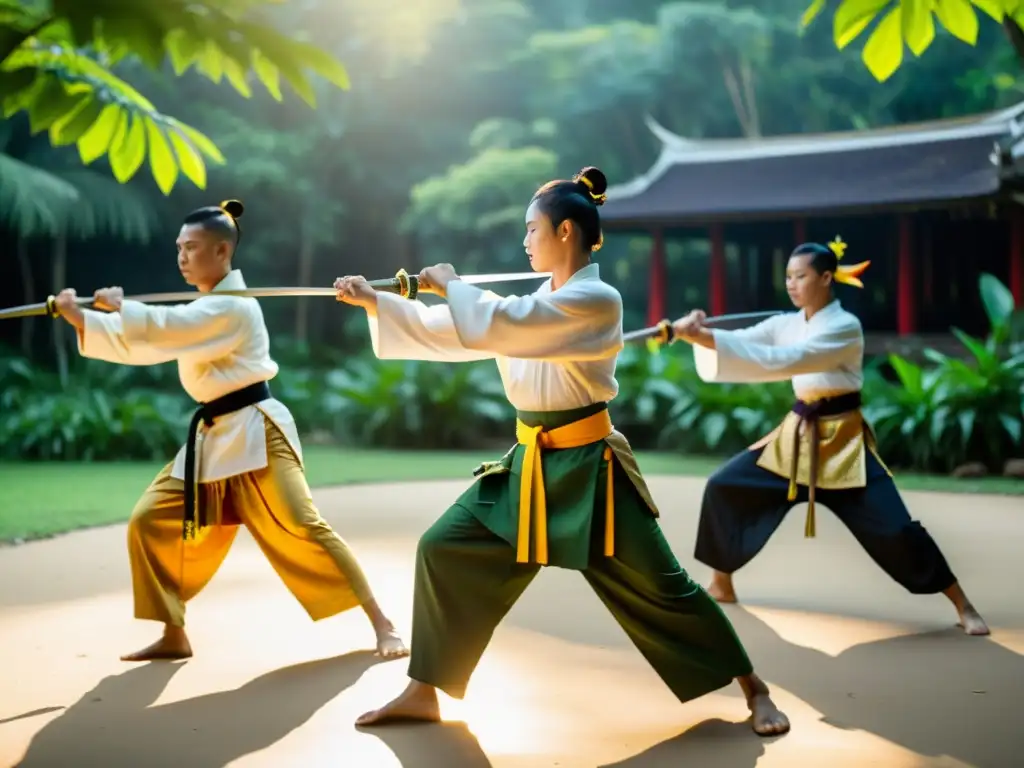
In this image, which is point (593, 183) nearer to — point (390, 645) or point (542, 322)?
point (542, 322)

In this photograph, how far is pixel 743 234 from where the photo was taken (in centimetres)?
1684

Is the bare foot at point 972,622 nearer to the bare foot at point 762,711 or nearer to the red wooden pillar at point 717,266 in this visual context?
the bare foot at point 762,711

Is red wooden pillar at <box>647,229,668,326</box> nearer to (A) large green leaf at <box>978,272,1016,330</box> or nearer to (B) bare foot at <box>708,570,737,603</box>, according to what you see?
(A) large green leaf at <box>978,272,1016,330</box>

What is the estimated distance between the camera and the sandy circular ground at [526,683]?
8.61 ft

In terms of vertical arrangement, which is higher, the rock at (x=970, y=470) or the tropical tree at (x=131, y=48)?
the tropical tree at (x=131, y=48)

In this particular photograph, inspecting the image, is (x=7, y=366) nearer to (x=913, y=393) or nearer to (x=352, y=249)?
(x=352, y=249)

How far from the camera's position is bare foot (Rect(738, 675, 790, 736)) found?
8.99ft

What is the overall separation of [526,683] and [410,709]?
0.53 m

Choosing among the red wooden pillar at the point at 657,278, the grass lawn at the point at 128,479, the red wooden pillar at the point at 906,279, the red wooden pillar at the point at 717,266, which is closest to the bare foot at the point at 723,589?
the grass lawn at the point at 128,479

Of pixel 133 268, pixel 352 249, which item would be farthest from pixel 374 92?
pixel 133 268

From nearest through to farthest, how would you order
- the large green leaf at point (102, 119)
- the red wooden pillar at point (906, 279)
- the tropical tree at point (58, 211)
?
the large green leaf at point (102, 119) → the tropical tree at point (58, 211) → the red wooden pillar at point (906, 279)

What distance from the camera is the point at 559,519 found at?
2.75m

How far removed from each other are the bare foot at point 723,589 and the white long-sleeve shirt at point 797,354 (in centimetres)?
78

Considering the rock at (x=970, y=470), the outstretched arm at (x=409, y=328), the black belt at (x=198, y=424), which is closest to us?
the outstretched arm at (x=409, y=328)
